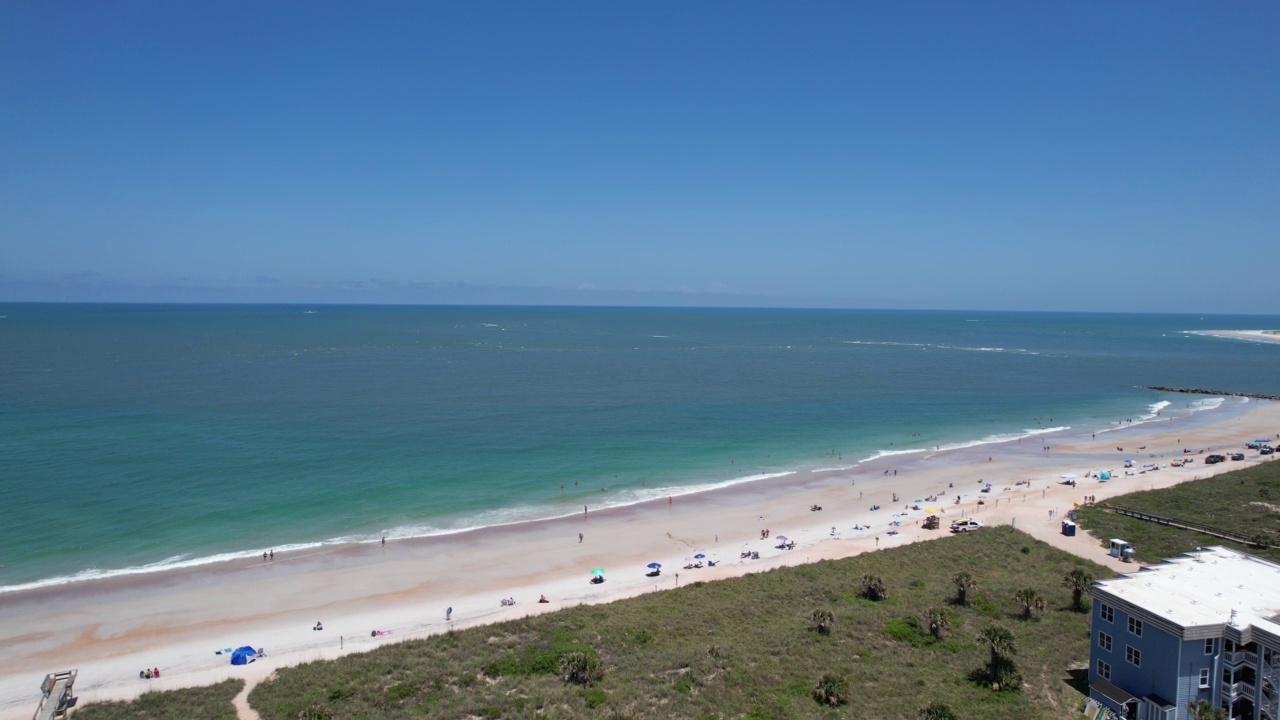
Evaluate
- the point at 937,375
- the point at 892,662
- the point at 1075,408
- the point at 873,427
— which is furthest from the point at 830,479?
the point at 937,375

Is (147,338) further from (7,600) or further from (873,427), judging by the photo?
(873,427)

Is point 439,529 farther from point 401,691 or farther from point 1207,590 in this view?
point 1207,590

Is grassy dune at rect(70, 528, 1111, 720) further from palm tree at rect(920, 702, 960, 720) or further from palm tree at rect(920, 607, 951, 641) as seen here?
palm tree at rect(920, 702, 960, 720)

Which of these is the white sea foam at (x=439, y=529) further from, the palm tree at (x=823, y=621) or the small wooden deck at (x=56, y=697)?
the palm tree at (x=823, y=621)

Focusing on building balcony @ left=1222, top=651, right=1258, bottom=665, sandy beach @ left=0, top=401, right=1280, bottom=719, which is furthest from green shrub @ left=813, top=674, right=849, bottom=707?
sandy beach @ left=0, top=401, right=1280, bottom=719

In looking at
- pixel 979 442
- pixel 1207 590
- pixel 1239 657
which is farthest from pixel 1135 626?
pixel 979 442

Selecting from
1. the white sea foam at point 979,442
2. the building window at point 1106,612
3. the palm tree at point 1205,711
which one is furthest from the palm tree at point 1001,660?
the white sea foam at point 979,442
